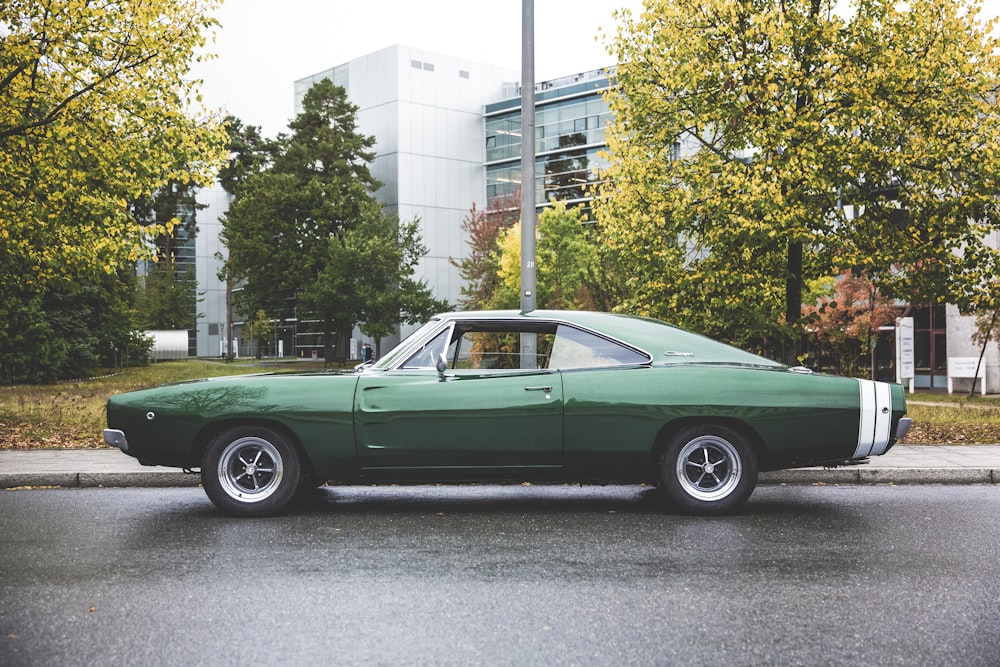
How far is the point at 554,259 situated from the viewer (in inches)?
1502

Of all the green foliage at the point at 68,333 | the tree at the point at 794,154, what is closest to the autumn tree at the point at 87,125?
the tree at the point at 794,154

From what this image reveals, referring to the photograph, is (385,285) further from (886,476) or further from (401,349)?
(401,349)

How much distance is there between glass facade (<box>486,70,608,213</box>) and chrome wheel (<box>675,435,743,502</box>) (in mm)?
52513

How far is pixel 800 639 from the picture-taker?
3.91m

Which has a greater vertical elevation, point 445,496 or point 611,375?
point 611,375

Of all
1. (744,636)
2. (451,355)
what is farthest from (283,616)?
(451,355)

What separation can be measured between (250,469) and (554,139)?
2204 inches

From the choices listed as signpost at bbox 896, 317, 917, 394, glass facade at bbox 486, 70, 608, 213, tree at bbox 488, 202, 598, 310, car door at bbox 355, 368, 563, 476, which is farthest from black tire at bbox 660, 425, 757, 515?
glass facade at bbox 486, 70, 608, 213

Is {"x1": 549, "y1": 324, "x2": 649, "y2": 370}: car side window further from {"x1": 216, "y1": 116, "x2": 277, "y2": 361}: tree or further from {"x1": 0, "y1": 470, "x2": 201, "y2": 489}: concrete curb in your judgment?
{"x1": 216, "y1": 116, "x2": 277, "y2": 361}: tree

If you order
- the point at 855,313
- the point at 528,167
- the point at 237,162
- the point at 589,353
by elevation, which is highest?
the point at 237,162

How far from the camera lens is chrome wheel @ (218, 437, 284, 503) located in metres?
6.67

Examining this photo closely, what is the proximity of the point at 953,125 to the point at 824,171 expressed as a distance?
185 centimetres

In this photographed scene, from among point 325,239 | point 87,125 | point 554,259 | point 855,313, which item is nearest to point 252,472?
point 87,125

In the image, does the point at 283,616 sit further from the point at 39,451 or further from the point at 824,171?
the point at 824,171
